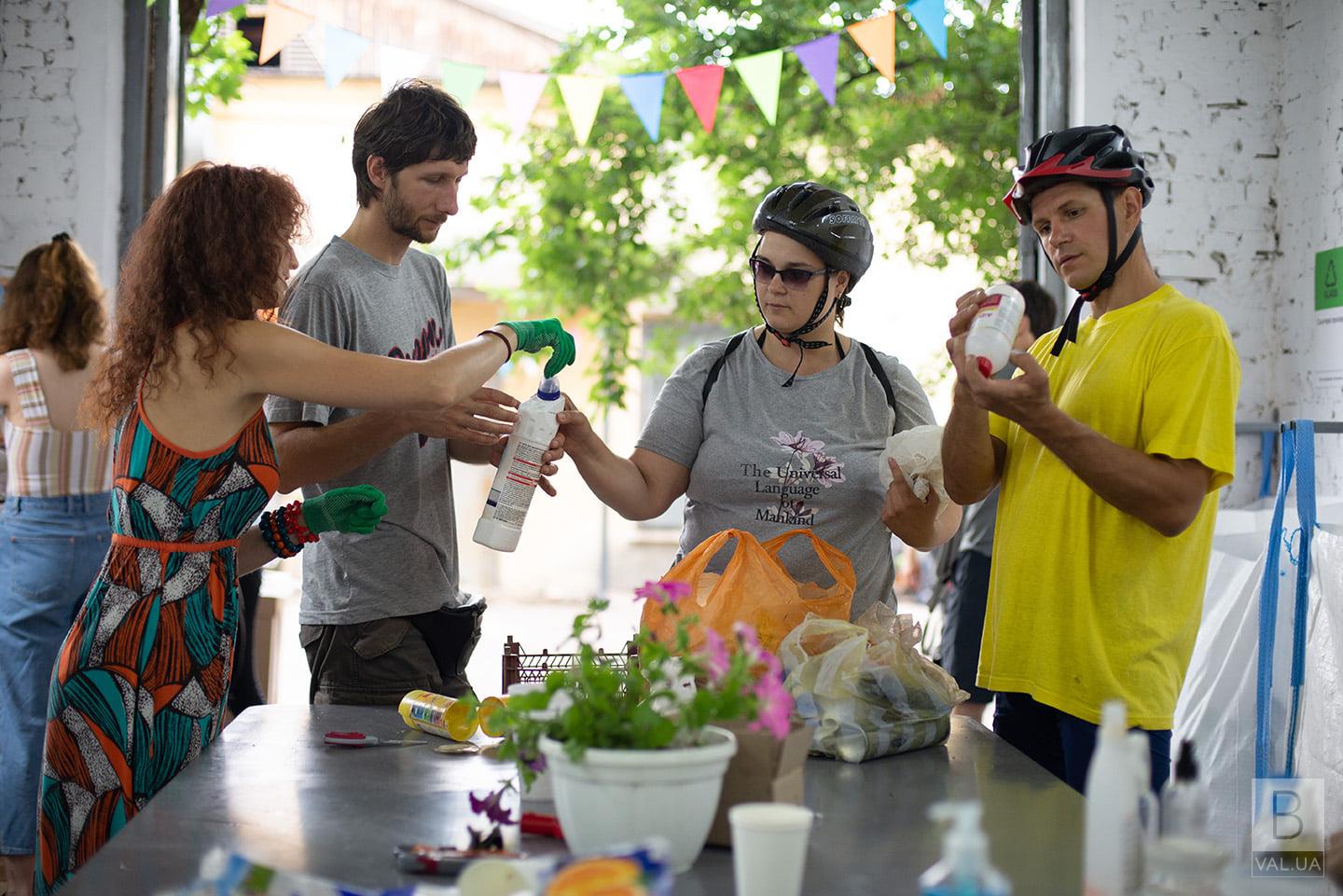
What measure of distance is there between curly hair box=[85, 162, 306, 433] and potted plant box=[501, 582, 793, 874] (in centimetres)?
94

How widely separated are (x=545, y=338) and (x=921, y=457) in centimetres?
71

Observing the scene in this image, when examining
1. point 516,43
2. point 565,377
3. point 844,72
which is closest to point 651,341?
point 844,72

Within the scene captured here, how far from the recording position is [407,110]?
226 cm

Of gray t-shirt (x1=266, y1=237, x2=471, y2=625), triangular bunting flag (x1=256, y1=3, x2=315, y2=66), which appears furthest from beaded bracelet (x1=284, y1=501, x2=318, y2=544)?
triangular bunting flag (x1=256, y1=3, x2=315, y2=66)

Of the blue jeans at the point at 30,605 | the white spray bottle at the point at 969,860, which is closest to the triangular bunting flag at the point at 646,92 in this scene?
the blue jeans at the point at 30,605

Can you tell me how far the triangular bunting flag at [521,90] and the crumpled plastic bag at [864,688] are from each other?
2541mm

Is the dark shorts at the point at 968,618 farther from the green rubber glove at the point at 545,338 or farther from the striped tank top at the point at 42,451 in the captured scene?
the striped tank top at the point at 42,451

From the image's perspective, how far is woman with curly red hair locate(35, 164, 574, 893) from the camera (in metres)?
1.82

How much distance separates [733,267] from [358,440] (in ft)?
18.2

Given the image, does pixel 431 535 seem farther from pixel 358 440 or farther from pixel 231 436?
pixel 231 436

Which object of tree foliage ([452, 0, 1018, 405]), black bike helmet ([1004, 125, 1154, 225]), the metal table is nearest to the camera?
the metal table

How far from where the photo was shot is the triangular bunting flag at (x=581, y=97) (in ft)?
12.6

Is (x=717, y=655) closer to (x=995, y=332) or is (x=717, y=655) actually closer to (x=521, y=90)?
(x=995, y=332)

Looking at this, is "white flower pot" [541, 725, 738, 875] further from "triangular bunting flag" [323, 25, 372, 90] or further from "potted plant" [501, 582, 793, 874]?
"triangular bunting flag" [323, 25, 372, 90]
